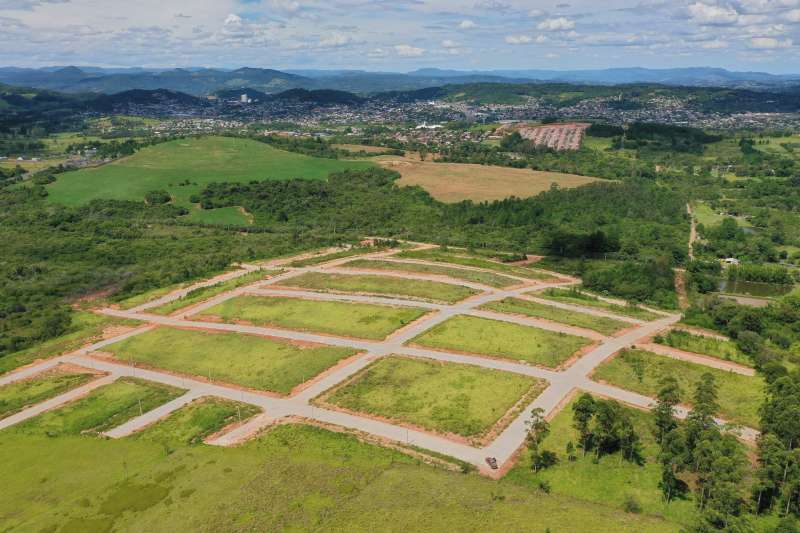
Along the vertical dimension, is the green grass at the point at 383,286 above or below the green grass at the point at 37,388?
above

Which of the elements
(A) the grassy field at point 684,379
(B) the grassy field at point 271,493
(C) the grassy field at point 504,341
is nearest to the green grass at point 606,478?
(B) the grassy field at point 271,493

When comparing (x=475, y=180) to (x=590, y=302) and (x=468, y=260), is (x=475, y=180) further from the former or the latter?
(x=590, y=302)

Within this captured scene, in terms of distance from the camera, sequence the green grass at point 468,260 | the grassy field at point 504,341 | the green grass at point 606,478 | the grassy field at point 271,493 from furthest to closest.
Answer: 1. the green grass at point 468,260
2. the grassy field at point 504,341
3. the green grass at point 606,478
4. the grassy field at point 271,493

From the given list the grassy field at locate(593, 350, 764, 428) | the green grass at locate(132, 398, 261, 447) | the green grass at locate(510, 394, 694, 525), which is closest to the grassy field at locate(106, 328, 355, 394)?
the green grass at locate(132, 398, 261, 447)

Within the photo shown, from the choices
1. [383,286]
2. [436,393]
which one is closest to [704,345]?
[436,393]

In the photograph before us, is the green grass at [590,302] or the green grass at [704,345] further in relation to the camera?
the green grass at [590,302]

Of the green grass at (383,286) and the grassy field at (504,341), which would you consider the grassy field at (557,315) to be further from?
the green grass at (383,286)
